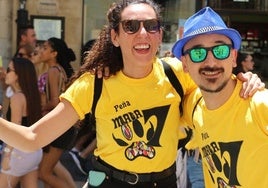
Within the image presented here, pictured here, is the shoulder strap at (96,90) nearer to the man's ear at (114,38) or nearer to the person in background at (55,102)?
the man's ear at (114,38)

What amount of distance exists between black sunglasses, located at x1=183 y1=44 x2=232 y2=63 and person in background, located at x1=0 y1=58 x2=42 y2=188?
2.67m

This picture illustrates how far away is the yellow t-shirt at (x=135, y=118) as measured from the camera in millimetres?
2764

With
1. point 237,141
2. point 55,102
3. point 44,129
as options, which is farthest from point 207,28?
point 55,102

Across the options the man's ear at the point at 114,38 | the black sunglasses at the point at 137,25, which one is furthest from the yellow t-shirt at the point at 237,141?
the man's ear at the point at 114,38

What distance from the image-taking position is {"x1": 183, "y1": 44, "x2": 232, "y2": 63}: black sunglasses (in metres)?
2.28

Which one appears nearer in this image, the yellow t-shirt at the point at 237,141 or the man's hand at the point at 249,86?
the yellow t-shirt at the point at 237,141

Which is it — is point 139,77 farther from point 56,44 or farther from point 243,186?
point 56,44

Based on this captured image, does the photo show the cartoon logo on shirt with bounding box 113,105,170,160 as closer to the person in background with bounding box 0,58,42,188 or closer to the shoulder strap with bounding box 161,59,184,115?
the shoulder strap with bounding box 161,59,184,115

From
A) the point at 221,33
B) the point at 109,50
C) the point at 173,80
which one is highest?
the point at 221,33

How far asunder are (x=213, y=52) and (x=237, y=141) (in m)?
0.39

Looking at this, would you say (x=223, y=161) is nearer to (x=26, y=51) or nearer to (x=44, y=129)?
(x=44, y=129)

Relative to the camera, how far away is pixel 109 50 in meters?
2.97

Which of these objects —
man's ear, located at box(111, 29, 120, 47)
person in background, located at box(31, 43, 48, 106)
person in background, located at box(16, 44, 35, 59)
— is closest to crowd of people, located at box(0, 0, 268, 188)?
man's ear, located at box(111, 29, 120, 47)

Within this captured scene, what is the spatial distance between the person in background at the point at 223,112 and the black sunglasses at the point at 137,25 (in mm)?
376
